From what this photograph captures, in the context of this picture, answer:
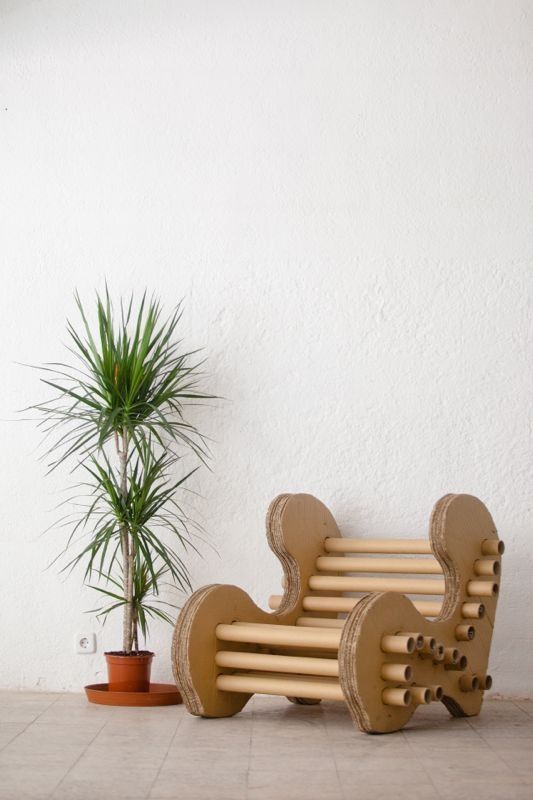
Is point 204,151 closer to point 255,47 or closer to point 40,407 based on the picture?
point 255,47

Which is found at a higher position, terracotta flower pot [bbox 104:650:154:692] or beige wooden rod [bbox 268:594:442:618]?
beige wooden rod [bbox 268:594:442:618]

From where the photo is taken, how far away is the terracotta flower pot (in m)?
3.98

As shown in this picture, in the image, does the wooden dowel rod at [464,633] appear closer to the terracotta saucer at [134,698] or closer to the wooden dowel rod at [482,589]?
the wooden dowel rod at [482,589]

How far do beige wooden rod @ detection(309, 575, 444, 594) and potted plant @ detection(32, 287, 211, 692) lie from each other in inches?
24.5

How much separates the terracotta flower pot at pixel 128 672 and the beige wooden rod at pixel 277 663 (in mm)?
535

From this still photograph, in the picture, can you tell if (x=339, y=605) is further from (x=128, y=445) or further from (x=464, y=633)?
(x=128, y=445)

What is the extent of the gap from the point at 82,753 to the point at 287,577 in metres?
1.22

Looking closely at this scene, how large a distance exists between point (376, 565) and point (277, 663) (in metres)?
0.70

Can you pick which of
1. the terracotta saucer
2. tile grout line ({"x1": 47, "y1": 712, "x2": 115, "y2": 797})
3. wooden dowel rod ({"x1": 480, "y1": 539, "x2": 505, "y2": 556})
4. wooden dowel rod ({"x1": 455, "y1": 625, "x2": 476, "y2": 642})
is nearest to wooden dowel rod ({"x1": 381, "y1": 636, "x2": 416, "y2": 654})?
wooden dowel rod ({"x1": 455, "y1": 625, "x2": 476, "y2": 642})

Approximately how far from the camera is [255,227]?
4.56 metres

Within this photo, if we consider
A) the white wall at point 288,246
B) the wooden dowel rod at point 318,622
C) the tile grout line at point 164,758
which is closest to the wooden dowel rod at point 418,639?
the wooden dowel rod at point 318,622

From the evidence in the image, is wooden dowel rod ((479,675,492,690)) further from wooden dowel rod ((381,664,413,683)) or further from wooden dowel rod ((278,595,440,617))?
wooden dowel rod ((381,664,413,683))

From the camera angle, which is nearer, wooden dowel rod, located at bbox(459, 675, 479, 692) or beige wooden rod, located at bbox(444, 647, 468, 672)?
beige wooden rod, located at bbox(444, 647, 468, 672)

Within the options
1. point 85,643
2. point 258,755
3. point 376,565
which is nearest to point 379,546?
point 376,565
